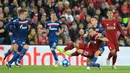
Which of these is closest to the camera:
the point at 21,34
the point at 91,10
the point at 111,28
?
the point at 21,34

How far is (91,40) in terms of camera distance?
58.2ft

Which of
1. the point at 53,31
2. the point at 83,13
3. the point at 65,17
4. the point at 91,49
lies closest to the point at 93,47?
the point at 91,49

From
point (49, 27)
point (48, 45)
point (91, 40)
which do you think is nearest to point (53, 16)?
point (49, 27)

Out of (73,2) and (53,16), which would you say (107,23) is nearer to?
(53,16)

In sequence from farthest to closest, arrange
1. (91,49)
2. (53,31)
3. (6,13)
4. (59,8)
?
(59,8)
(6,13)
(53,31)
(91,49)

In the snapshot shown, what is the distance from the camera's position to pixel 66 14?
24219 mm

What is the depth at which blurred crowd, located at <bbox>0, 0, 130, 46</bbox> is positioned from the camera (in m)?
22.9

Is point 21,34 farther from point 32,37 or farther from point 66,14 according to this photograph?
point 66,14

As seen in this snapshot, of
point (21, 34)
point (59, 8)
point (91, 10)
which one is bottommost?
point (91, 10)

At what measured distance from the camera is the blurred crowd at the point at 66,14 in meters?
22.9

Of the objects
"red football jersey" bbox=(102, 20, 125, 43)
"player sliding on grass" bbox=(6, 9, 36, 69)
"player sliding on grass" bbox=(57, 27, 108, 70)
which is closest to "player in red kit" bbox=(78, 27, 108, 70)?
"player sliding on grass" bbox=(57, 27, 108, 70)

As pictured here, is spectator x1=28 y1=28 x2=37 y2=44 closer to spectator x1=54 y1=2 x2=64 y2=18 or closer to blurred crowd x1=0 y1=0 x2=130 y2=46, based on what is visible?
blurred crowd x1=0 y1=0 x2=130 y2=46

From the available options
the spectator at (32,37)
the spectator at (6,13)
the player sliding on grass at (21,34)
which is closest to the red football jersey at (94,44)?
the player sliding on grass at (21,34)

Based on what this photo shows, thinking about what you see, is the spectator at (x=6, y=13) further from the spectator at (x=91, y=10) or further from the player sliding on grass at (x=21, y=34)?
the spectator at (x=91, y=10)
